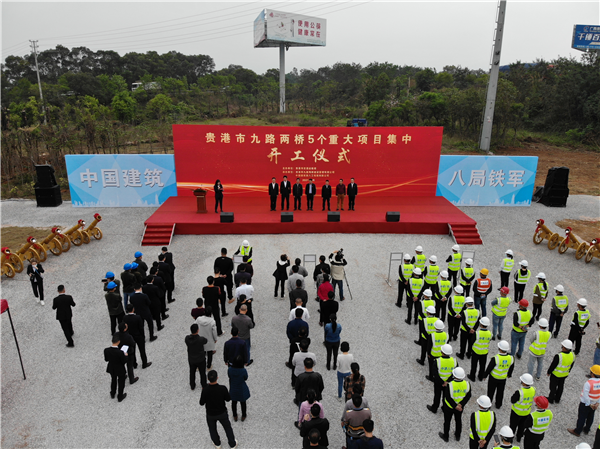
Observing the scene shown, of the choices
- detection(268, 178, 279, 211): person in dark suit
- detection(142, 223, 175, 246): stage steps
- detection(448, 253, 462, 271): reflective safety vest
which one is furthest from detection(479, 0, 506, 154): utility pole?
detection(142, 223, 175, 246): stage steps

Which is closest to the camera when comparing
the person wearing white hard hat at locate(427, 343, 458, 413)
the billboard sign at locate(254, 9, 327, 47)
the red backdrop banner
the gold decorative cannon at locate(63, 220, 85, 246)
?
the person wearing white hard hat at locate(427, 343, 458, 413)

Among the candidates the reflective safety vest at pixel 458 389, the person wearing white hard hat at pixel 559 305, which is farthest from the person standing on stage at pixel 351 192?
the reflective safety vest at pixel 458 389

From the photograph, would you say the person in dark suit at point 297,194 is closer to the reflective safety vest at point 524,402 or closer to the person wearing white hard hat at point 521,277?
the person wearing white hard hat at point 521,277

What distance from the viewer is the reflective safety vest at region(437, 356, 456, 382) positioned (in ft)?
17.1

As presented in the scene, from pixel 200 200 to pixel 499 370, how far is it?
10.4 m

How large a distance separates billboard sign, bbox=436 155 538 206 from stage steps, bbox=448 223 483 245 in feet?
9.32

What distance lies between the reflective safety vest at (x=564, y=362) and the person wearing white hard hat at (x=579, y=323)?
4.26 ft

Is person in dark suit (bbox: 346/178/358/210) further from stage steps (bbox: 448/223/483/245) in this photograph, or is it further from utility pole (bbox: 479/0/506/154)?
utility pole (bbox: 479/0/506/154)

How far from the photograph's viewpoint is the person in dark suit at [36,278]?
27.9ft

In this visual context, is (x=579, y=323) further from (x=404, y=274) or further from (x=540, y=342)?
(x=404, y=274)

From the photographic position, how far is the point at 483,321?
5.92m

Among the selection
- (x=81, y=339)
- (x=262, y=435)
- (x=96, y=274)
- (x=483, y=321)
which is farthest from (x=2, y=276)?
(x=483, y=321)

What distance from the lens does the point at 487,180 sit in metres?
15.2

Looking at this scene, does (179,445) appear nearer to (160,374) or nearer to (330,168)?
(160,374)
